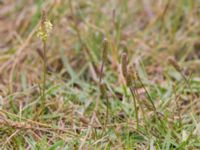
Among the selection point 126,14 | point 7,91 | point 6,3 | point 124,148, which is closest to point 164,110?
point 124,148

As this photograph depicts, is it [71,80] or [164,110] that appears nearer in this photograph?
[164,110]

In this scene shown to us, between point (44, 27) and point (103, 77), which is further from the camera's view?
point (103, 77)

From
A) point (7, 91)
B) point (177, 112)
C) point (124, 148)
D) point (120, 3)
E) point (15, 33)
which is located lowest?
point (124, 148)

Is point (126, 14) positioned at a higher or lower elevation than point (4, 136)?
higher

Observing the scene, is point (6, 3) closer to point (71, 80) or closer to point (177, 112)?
point (71, 80)

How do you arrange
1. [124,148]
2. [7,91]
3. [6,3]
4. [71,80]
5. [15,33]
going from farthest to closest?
[6,3] < [15,33] < [71,80] < [7,91] < [124,148]

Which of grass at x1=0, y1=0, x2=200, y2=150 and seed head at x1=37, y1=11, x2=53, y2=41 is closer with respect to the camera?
seed head at x1=37, y1=11, x2=53, y2=41

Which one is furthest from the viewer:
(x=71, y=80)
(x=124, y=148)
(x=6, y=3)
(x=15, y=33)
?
(x=6, y=3)

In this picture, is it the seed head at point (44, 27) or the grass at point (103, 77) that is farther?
the grass at point (103, 77)
